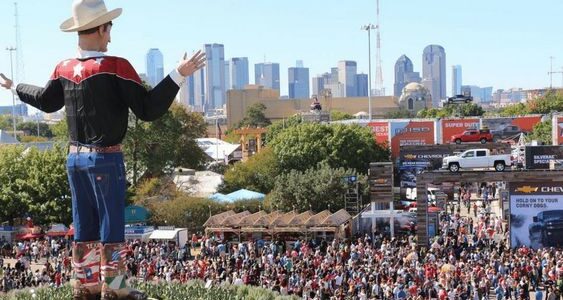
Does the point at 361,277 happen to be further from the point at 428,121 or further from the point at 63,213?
the point at 428,121

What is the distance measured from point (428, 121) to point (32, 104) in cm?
4775

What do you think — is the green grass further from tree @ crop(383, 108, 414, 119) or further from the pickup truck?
tree @ crop(383, 108, 414, 119)

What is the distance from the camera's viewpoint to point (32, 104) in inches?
428

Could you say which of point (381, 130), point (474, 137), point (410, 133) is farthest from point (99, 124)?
point (381, 130)

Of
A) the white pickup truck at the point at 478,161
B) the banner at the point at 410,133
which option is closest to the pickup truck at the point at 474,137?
the banner at the point at 410,133

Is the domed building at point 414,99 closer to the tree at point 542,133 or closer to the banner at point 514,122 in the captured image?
the banner at point 514,122

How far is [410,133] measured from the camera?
56469mm

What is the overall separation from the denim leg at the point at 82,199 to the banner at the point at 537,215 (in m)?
23.2

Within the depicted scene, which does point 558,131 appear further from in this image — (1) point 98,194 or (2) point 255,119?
(2) point 255,119

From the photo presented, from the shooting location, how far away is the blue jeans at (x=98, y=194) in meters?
9.96

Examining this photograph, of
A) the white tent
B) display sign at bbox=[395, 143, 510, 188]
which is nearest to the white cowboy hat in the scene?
the white tent

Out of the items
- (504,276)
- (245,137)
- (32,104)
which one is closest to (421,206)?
(504,276)

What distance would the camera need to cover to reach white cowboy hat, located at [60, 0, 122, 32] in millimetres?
10016

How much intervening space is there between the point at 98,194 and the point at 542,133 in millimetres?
50278
